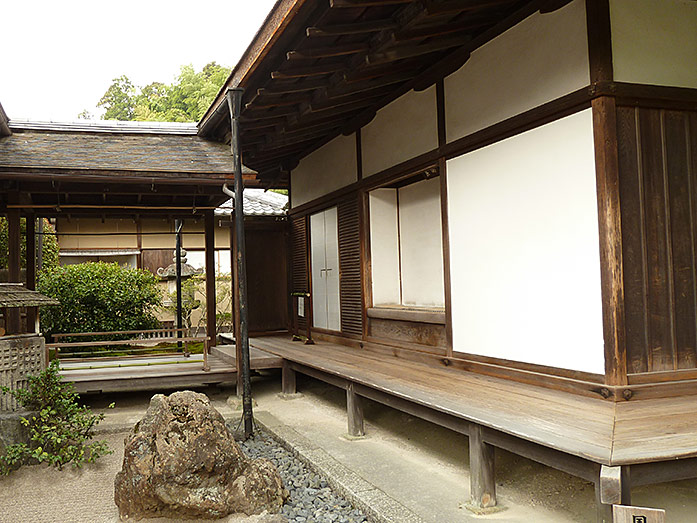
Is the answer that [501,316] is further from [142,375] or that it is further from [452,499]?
[142,375]

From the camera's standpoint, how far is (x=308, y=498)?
4.00m

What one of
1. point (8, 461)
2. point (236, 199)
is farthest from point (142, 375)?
point (236, 199)

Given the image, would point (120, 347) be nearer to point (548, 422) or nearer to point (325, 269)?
point (325, 269)

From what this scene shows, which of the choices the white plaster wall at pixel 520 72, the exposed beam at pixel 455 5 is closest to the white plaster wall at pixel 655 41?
the white plaster wall at pixel 520 72

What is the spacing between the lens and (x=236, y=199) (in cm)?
568

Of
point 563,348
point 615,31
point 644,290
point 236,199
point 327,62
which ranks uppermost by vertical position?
point 327,62

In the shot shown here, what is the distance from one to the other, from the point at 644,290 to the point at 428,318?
7.74ft

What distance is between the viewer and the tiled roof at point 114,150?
686cm

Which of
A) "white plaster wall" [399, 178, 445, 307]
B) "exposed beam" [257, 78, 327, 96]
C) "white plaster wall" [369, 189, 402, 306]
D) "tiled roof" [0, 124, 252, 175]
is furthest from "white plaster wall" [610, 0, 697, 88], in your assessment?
"tiled roof" [0, 124, 252, 175]

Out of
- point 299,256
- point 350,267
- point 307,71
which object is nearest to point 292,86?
point 307,71

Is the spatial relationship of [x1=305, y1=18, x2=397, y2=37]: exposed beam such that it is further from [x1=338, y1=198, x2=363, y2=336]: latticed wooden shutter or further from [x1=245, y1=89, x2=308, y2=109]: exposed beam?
[x1=338, y1=198, x2=363, y2=336]: latticed wooden shutter

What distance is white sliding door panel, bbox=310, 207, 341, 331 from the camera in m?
8.20

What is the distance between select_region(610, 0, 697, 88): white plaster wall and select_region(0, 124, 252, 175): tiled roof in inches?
180

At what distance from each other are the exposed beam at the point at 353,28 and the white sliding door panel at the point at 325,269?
3892 mm
